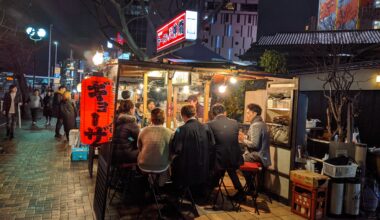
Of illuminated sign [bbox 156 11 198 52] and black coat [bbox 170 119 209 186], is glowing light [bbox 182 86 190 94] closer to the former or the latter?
illuminated sign [bbox 156 11 198 52]

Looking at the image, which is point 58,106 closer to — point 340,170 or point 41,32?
point 41,32

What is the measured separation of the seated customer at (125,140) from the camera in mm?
5750

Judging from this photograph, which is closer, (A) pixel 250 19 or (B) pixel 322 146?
(B) pixel 322 146

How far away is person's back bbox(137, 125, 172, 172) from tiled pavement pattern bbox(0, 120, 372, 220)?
990 millimetres

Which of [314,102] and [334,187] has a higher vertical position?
[314,102]

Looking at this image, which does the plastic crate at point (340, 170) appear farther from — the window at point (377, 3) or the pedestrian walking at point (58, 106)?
the window at point (377, 3)

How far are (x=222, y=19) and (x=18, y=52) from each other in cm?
5415

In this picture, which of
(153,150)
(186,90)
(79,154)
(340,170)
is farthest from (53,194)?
(340,170)

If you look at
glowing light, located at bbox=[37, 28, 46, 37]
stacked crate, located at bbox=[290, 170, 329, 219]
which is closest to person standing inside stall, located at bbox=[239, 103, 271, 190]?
stacked crate, located at bbox=[290, 170, 329, 219]

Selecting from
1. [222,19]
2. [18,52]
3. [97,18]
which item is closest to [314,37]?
[97,18]

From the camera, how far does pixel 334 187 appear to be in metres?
5.82

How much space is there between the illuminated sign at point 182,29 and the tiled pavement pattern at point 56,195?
4.33 metres

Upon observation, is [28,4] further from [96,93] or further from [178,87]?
[96,93]

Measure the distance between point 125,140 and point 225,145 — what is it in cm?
202
